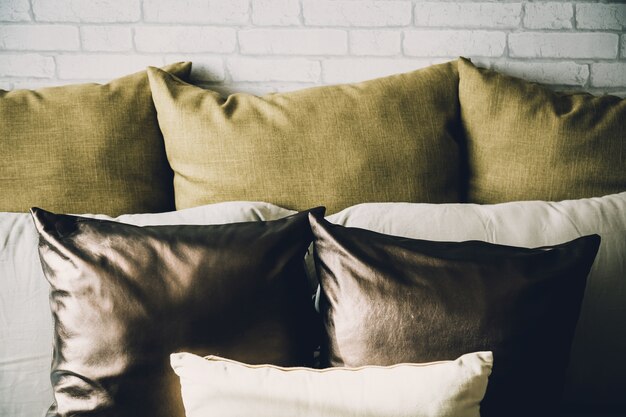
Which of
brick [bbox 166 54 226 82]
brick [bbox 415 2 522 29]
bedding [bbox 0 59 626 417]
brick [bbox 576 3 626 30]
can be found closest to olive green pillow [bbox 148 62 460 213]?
bedding [bbox 0 59 626 417]

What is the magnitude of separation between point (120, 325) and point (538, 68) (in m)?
1.19

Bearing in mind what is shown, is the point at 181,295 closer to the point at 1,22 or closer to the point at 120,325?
the point at 120,325

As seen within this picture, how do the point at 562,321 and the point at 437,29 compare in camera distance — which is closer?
the point at 562,321

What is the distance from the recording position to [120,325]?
31.4 inches

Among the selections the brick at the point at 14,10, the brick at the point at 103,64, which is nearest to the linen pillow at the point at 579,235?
the brick at the point at 103,64

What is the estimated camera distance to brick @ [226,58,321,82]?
52.2 inches

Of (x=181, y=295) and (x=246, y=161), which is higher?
(x=246, y=161)

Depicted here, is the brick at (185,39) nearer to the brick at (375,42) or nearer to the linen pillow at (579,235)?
the brick at (375,42)

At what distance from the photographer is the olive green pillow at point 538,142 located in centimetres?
113

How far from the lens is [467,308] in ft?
2.62

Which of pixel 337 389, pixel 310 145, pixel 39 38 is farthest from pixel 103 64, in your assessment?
pixel 337 389

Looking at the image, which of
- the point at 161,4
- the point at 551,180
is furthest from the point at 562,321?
the point at 161,4

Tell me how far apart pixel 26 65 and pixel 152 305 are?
2.86 feet

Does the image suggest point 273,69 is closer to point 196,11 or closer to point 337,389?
point 196,11
